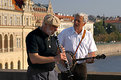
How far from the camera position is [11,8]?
2780 cm

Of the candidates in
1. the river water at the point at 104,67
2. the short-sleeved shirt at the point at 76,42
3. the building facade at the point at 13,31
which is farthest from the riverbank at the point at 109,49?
the short-sleeved shirt at the point at 76,42

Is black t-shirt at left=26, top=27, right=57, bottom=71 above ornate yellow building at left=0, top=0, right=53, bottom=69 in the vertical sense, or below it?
above

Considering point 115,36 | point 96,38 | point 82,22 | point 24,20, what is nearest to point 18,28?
point 24,20

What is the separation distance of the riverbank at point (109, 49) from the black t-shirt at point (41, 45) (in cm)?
5331

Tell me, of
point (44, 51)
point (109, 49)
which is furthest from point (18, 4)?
point (109, 49)

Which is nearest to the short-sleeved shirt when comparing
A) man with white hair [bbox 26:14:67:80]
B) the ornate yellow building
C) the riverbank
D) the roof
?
man with white hair [bbox 26:14:67:80]

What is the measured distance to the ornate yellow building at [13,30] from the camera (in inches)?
1019

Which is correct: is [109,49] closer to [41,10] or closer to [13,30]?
[41,10]

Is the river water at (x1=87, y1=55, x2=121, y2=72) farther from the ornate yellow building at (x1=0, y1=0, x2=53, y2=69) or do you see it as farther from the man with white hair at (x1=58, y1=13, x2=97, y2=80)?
the man with white hair at (x1=58, y1=13, x2=97, y2=80)

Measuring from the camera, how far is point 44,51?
288 centimetres

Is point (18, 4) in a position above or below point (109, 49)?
above

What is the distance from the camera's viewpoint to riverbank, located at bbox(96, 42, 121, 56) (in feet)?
188

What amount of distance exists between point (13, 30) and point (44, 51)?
82.6ft

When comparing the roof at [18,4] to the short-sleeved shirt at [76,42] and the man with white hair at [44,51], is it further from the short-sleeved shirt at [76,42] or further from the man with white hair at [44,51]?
the man with white hair at [44,51]
